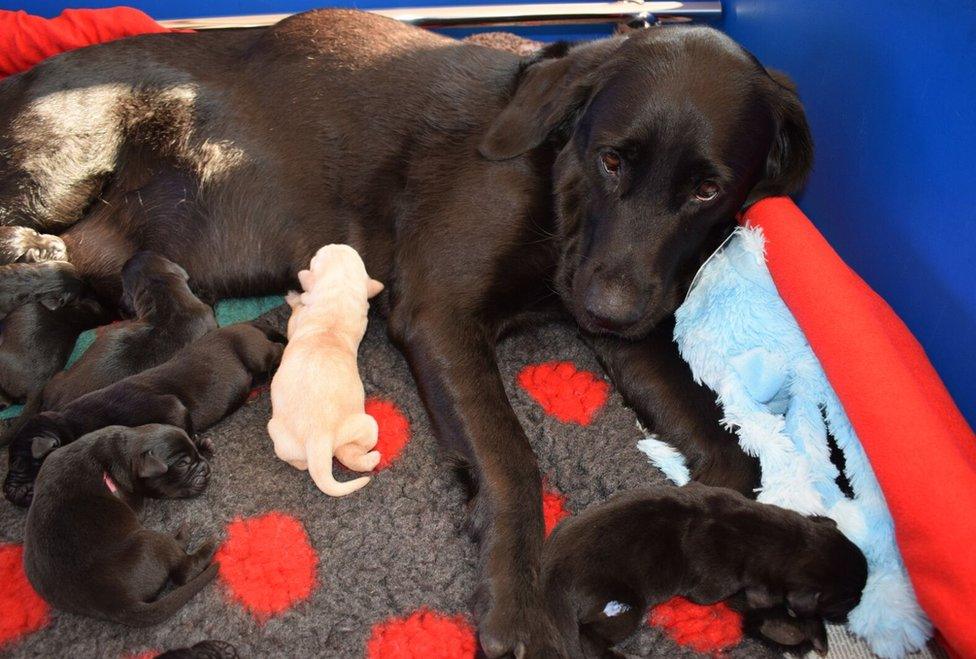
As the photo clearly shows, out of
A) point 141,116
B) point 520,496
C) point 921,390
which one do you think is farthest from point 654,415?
point 141,116

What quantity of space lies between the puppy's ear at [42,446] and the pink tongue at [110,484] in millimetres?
157

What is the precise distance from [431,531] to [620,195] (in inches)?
34.0

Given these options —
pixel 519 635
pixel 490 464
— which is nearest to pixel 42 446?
pixel 490 464

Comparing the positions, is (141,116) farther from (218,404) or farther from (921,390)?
(921,390)

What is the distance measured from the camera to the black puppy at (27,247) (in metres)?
2.20

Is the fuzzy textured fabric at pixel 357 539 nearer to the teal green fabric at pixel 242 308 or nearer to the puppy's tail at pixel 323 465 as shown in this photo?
the puppy's tail at pixel 323 465

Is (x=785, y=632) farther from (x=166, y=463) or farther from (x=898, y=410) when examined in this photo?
(x=166, y=463)

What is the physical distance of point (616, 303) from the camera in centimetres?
182

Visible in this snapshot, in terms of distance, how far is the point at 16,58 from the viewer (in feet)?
9.18

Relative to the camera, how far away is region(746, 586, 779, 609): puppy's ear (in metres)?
1.62

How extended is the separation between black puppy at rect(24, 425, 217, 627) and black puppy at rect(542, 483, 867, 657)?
757mm

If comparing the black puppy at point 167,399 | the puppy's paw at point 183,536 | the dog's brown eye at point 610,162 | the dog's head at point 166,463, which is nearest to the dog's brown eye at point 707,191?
the dog's brown eye at point 610,162

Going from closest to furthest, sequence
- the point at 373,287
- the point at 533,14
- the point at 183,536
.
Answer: the point at 183,536 < the point at 373,287 < the point at 533,14

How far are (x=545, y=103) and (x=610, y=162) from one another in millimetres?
241
